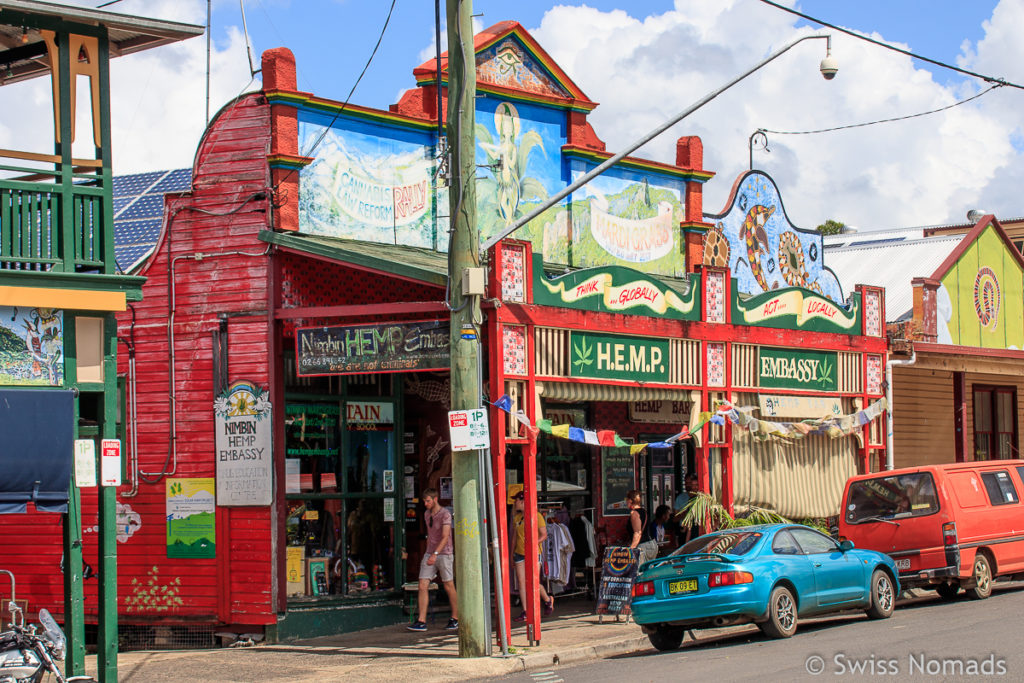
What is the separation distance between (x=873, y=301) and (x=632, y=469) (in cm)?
480

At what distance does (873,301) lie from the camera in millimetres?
21500

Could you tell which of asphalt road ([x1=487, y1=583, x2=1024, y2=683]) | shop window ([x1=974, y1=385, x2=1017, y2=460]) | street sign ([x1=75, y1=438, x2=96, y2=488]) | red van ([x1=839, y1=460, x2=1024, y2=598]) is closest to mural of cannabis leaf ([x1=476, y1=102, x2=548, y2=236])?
red van ([x1=839, y1=460, x2=1024, y2=598])

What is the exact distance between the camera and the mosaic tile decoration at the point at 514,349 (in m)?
15.1

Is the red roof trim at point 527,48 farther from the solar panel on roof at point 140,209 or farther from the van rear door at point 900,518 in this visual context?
the van rear door at point 900,518

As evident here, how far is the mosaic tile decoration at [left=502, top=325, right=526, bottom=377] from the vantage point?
15.1 meters

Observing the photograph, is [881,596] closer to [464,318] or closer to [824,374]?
[824,374]

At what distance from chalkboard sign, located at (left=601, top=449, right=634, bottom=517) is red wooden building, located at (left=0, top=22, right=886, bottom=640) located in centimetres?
193

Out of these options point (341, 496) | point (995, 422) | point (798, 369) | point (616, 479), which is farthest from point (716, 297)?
point (995, 422)

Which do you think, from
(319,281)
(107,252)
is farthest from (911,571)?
(107,252)

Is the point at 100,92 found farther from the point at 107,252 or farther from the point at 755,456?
the point at 755,456

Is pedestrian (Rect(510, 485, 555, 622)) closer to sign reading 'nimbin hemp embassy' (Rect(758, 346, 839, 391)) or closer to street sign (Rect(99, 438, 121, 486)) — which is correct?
sign reading 'nimbin hemp embassy' (Rect(758, 346, 839, 391))

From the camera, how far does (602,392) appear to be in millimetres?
16547

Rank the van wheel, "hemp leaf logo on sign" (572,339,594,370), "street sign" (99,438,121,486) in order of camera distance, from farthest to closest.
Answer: the van wheel, "hemp leaf logo on sign" (572,339,594,370), "street sign" (99,438,121,486)

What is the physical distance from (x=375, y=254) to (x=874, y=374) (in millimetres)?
9132
